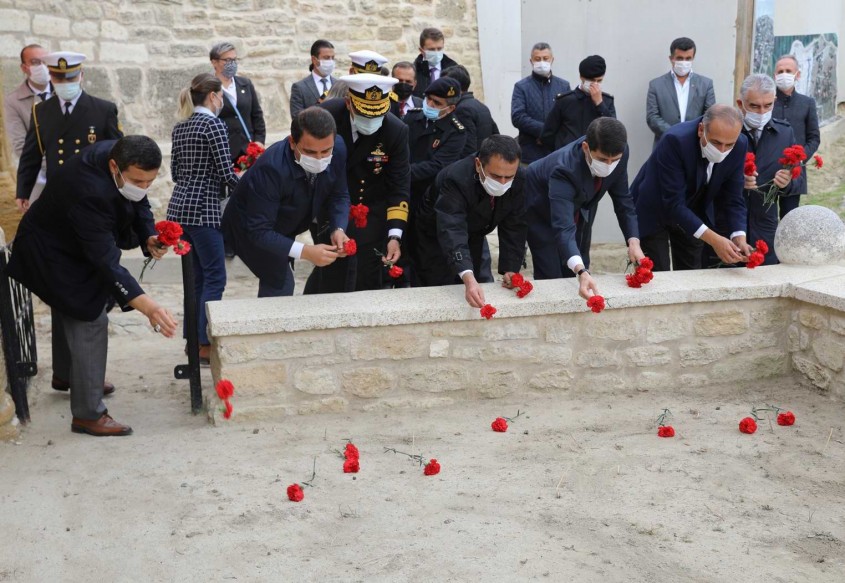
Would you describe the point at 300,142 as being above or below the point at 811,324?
above

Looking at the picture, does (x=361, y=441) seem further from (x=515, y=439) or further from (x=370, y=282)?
(x=370, y=282)

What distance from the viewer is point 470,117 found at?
7203 millimetres

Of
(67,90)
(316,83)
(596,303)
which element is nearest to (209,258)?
(67,90)

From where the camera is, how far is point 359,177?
243 inches

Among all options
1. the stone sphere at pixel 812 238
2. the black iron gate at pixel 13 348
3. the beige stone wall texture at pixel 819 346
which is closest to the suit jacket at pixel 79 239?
the black iron gate at pixel 13 348

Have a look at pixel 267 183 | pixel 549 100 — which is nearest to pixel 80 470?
pixel 267 183

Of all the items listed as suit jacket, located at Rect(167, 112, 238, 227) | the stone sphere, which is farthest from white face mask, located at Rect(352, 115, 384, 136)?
the stone sphere

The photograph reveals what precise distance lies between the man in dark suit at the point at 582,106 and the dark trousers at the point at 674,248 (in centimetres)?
192

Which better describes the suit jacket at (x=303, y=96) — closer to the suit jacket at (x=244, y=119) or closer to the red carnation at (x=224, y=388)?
the suit jacket at (x=244, y=119)

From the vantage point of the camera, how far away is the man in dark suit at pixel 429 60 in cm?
878

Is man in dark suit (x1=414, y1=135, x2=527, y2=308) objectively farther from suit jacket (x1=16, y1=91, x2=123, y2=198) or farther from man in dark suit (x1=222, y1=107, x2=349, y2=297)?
suit jacket (x1=16, y1=91, x2=123, y2=198)

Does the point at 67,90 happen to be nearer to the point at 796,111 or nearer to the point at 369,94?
the point at 369,94

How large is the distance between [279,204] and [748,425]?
2.86 m

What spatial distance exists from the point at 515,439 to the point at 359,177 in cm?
202
